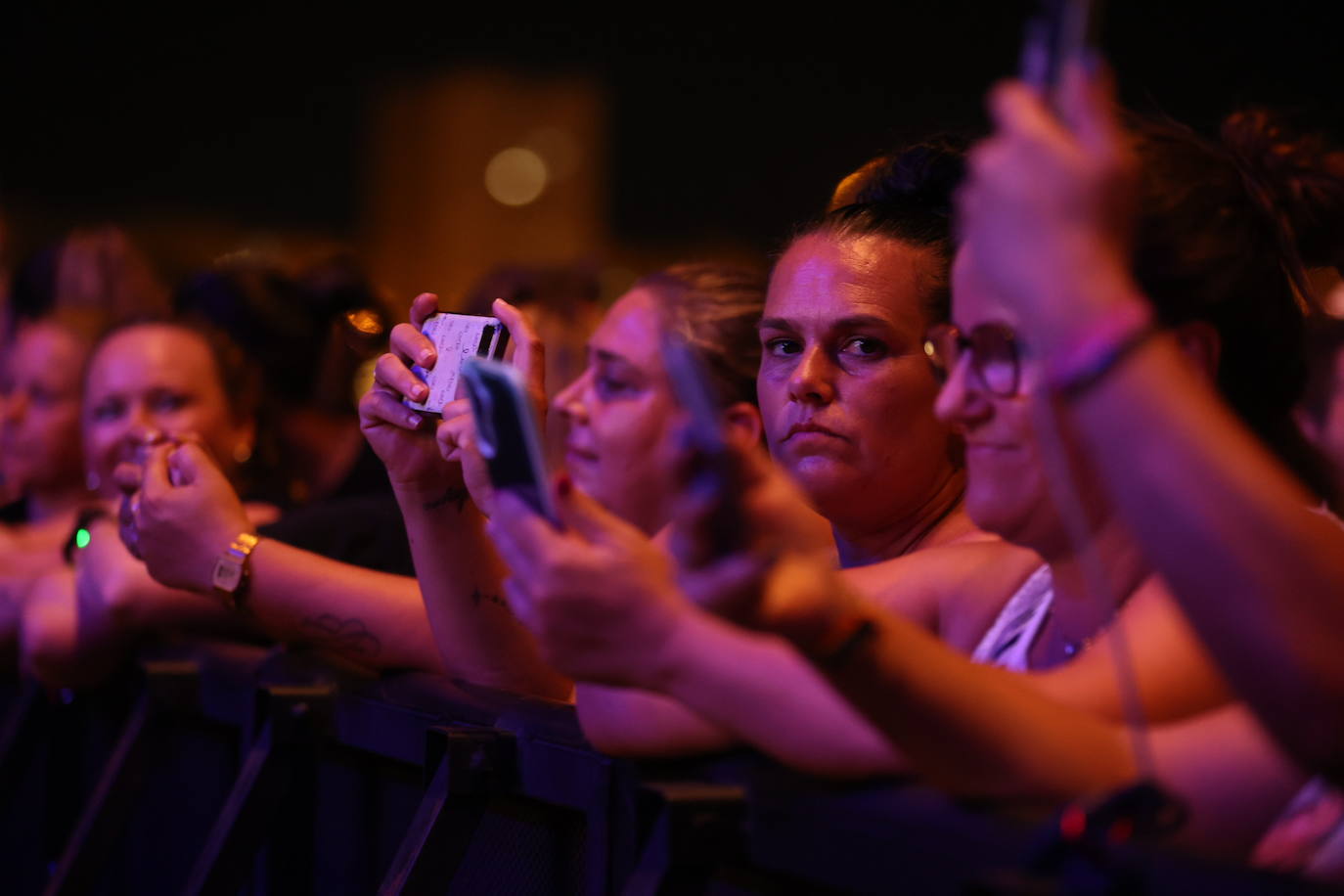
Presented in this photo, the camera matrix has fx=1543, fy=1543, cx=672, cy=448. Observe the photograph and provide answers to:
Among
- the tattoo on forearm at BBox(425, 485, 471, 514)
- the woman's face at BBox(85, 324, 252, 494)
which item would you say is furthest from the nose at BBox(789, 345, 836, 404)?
the woman's face at BBox(85, 324, 252, 494)

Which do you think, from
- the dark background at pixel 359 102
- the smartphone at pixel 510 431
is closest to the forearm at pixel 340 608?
the smartphone at pixel 510 431

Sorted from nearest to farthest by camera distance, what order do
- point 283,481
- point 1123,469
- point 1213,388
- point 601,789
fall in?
point 1123,469
point 1213,388
point 601,789
point 283,481

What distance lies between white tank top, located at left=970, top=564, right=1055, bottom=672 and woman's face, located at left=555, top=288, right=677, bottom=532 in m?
0.58

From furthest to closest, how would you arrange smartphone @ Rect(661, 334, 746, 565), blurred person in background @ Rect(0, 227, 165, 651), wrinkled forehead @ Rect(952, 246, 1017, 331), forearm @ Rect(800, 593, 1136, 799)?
blurred person in background @ Rect(0, 227, 165, 651), wrinkled forehead @ Rect(952, 246, 1017, 331), forearm @ Rect(800, 593, 1136, 799), smartphone @ Rect(661, 334, 746, 565)

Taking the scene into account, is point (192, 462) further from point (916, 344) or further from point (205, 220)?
point (205, 220)

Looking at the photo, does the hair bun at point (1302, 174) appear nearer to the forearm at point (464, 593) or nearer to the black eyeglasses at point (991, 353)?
the black eyeglasses at point (991, 353)

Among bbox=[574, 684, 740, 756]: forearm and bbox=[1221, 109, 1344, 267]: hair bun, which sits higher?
bbox=[1221, 109, 1344, 267]: hair bun

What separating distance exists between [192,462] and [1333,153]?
1.46 metres

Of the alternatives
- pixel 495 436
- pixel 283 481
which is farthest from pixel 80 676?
pixel 495 436

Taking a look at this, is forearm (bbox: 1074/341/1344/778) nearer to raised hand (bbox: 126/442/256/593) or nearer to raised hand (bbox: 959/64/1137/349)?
raised hand (bbox: 959/64/1137/349)

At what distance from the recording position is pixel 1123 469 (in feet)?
2.93

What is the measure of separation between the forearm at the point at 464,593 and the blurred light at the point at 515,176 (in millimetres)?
7116

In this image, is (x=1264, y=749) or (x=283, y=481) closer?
(x=1264, y=749)

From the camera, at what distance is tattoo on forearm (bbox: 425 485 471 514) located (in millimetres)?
1802
